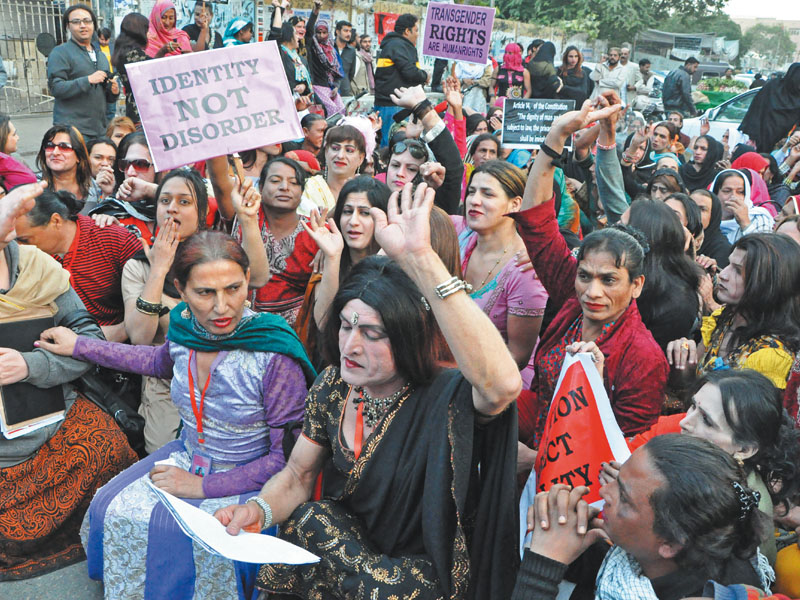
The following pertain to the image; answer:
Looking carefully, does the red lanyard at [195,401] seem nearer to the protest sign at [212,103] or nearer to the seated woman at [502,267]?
the protest sign at [212,103]

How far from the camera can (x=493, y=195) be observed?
11.9ft

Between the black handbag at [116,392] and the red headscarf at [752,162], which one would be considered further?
the red headscarf at [752,162]

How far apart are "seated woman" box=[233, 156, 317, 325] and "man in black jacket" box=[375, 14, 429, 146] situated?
189 inches

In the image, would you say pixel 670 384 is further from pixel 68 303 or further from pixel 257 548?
pixel 68 303

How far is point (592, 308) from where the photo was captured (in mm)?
2820

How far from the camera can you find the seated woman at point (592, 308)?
2.71 metres

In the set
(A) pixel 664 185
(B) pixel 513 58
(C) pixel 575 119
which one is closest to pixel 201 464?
(C) pixel 575 119

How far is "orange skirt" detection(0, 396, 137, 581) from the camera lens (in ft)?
10.1

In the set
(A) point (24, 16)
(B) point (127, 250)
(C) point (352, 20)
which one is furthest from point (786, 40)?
(B) point (127, 250)

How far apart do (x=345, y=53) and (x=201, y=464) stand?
11.8 meters

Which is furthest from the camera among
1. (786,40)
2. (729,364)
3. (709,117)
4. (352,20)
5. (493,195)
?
(786,40)

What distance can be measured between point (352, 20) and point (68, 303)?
54.3 feet

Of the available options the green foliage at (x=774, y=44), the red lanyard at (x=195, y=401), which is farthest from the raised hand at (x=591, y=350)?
the green foliage at (x=774, y=44)

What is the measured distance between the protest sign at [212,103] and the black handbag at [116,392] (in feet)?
2.82
